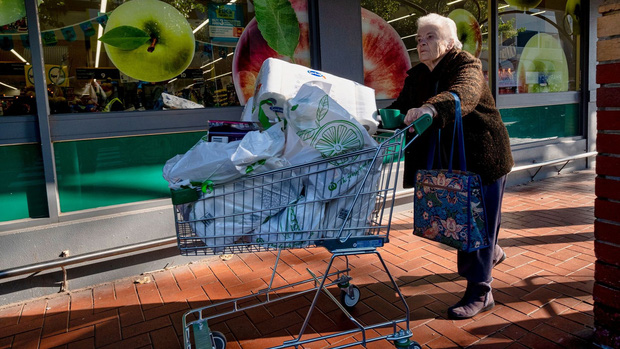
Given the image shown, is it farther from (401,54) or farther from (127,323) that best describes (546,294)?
(401,54)

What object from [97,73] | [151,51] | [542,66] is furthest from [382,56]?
[542,66]

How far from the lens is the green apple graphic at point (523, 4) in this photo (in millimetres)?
6640

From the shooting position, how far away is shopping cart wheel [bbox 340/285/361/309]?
9.80ft

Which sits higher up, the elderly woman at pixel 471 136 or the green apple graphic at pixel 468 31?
the green apple graphic at pixel 468 31

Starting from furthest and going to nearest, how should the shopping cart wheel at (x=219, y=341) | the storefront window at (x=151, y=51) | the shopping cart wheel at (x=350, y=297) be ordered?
the storefront window at (x=151, y=51) → the shopping cart wheel at (x=350, y=297) → the shopping cart wheel at (x=219, y=341)

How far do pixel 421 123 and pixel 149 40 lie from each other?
3.08 metres

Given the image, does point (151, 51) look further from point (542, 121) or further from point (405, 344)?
point (542, 121)

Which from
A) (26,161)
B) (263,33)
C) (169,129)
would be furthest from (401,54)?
(26,161)

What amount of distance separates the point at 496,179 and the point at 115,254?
291cm

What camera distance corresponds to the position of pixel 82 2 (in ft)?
12.5

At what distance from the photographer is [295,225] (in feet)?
7.04

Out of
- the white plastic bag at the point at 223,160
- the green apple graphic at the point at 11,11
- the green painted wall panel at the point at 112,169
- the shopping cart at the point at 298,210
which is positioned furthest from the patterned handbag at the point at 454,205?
the green apple graphic at the point at 11,11

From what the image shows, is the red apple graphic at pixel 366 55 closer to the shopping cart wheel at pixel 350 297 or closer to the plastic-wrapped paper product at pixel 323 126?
the shopping cart wheel at pixel 350 297

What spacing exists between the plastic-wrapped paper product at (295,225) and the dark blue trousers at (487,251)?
3.77 feet
